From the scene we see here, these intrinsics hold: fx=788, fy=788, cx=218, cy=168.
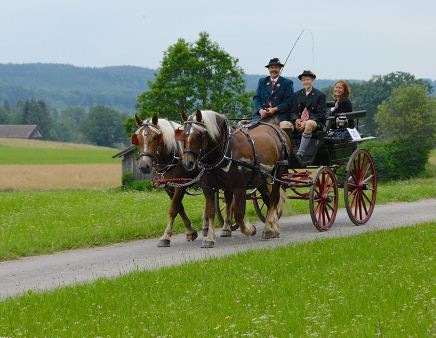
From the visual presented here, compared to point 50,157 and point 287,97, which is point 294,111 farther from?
point 50,157

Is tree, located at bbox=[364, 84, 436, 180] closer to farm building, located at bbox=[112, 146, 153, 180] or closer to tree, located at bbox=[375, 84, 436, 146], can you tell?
tree, located at bbox=[375, 84, 436, 146]

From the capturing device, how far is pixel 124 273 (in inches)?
385

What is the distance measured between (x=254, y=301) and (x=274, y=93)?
274 inches

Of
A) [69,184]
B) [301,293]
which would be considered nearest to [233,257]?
[301,293]

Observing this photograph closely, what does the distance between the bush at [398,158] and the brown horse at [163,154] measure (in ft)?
135

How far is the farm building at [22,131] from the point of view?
500ft

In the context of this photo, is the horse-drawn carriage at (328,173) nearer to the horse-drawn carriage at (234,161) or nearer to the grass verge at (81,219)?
the horse-drawn carriage at (234,161)

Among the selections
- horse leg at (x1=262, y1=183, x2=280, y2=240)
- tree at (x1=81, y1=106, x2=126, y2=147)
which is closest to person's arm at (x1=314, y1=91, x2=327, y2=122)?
horse leg at (x1=262, y1=183, x2=280, y2=240)

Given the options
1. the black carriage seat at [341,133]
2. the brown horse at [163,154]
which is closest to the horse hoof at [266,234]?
the brown horse at [163,154]

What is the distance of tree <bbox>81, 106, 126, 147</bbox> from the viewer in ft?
472

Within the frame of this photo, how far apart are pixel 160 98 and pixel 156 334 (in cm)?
4361

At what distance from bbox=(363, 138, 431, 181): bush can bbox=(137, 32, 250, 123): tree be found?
9972mm

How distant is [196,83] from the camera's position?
50625 mm

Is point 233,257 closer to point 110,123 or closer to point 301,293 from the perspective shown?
point 301,293
